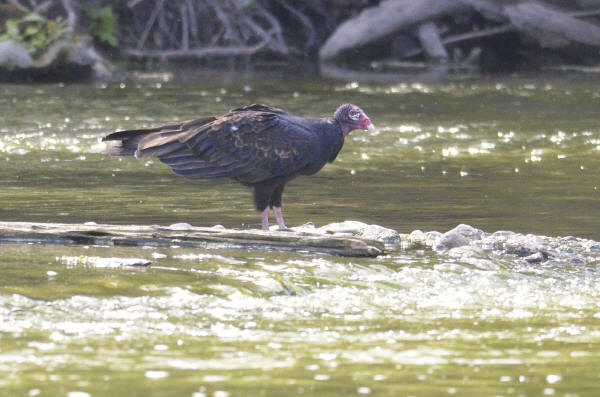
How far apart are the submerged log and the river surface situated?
4.9 inches

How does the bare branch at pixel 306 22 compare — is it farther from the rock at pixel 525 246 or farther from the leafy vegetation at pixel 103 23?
the rock at pixel 525 246

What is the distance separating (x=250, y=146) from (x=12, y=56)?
1705cm

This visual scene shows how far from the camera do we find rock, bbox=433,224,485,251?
938 cm

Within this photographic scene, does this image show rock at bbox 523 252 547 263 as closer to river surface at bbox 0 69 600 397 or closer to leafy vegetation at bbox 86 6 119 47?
river surface at bbox 0 69 600 397

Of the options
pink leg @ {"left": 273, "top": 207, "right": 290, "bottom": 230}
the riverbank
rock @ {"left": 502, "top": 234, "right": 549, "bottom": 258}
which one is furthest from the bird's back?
the riverbank

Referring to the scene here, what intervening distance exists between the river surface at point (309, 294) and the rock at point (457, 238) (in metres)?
0.33

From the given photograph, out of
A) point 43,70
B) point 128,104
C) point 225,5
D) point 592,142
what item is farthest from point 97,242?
point 225,5

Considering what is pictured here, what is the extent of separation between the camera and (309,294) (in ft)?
24.8

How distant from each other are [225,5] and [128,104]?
1044 cm

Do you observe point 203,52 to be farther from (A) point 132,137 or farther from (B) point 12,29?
(A) point 132,137

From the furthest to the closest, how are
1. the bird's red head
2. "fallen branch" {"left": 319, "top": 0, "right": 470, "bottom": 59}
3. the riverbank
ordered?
"fallen branch" {"left": 319, "top": 0, "right": 470, "bottom": 59} → the riverbank → the bird's red head

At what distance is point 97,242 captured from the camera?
8695 millimetres

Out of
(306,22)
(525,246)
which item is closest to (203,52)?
(306,22)

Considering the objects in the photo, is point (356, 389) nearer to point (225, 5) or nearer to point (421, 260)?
point (421, 260)
